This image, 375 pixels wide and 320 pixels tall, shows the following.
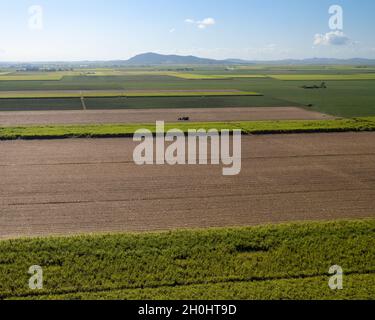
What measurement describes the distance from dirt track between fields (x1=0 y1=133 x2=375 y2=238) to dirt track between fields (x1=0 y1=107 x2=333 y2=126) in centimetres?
1723

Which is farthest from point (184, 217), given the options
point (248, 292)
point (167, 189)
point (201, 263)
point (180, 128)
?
point (180, 128)

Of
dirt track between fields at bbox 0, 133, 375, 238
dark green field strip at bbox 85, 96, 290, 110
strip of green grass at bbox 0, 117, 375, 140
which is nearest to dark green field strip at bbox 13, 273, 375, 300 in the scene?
dirt track between fields at bbox 0, 133, 375, 238

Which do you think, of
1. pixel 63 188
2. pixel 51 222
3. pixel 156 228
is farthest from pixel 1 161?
pixel 156 228

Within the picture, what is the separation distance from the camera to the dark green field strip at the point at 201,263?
15688 mm

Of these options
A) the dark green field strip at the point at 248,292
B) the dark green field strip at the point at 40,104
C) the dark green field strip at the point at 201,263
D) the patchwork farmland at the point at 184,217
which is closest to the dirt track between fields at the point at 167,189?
the patchwork farmland at the point at 184,217

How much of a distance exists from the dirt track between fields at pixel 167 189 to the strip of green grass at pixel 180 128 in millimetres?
4705

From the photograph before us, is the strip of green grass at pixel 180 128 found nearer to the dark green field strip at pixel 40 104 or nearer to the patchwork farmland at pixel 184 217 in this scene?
the patchwork farmland at pixel 184 217

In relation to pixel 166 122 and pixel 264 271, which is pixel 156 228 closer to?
pixel 264 271

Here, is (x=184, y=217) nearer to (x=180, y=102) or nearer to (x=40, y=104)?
(x=180, y=102)

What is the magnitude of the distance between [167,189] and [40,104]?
178ft

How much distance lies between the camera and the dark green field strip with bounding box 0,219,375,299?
15.7 m

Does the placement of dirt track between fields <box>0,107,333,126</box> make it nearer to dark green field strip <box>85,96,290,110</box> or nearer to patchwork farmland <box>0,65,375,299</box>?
dark green field strip <box>85,96,290,110</box>

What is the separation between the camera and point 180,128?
161ft
